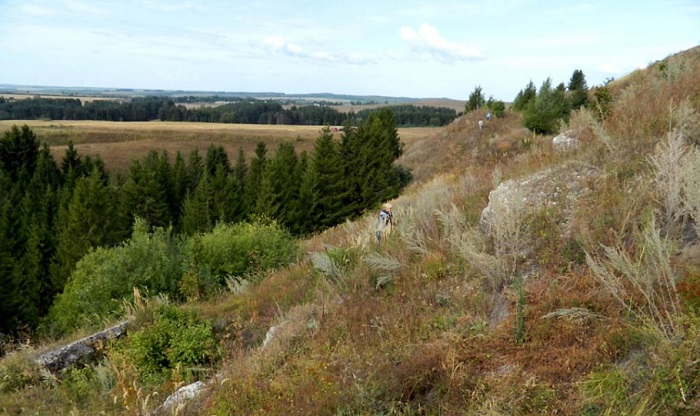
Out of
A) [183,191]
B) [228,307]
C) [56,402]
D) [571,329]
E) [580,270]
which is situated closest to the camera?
[571,329]

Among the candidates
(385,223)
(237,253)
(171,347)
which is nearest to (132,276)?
(237,253)

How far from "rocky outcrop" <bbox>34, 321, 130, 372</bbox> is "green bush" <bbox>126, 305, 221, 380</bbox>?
67 cm

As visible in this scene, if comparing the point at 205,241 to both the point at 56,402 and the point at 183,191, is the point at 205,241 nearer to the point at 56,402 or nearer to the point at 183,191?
the point at 56,402

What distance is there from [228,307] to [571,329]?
5.96m

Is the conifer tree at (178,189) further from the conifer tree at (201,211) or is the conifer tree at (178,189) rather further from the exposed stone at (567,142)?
the exposed stone at (567,142)

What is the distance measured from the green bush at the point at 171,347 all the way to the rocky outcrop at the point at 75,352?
2.21ft

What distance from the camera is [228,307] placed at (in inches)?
319

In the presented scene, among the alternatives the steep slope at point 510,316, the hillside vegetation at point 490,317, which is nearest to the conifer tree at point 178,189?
the hillside vegetation at point 490,317

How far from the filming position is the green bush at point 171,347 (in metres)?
6.26

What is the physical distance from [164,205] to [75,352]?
1153 inches

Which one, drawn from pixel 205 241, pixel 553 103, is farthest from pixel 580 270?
pixel 553 103

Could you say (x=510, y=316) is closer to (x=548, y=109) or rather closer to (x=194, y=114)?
(x=548, y=109)

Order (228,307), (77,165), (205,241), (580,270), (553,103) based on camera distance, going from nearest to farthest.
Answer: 1. (580,270)
2. (228,307)
3. (205,241)
4. (553,103)
5. (77,165)

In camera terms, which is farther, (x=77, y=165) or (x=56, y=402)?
(x=77, y=165)
